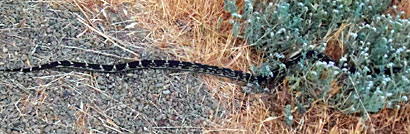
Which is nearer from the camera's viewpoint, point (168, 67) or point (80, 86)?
point (80, 86)

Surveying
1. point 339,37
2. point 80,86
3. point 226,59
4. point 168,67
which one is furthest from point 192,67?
point 339,37

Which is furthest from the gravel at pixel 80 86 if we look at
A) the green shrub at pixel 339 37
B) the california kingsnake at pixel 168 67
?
the green shrub at pixel 339 37

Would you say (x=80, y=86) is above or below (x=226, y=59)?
below

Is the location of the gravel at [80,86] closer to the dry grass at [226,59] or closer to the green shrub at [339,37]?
the dry grass at [226,59]

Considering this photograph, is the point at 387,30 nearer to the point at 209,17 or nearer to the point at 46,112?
the point at 209,17

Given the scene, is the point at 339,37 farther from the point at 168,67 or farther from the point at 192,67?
the point at 168,67

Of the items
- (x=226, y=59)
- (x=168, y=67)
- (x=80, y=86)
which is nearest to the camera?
(x=80, y=86)

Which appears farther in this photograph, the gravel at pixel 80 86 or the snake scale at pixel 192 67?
the snake scale at pixel 192 67

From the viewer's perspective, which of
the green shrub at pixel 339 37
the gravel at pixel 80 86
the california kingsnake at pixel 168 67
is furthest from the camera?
the california kingsnake at pixel 168 67
